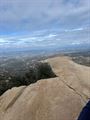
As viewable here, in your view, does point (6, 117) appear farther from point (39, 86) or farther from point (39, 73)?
point (39, 73)

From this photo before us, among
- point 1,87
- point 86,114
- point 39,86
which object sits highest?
point 86,114

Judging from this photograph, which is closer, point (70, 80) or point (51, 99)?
point (51, 99)

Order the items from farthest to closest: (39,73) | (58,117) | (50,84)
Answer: (39,73) < (50,84) < (58,117)

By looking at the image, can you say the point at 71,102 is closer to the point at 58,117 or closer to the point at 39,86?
the point at 58,117

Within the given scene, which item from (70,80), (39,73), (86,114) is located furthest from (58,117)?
(86,114)

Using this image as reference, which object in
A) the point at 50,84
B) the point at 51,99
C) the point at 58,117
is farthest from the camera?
the point at 50,84

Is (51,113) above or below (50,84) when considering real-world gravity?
below
